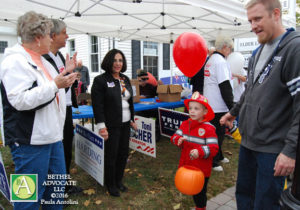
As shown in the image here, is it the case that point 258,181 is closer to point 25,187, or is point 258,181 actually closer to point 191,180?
point 191,180

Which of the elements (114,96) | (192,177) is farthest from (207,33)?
(192,177)

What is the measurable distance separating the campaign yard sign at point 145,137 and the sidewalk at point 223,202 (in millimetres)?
1214

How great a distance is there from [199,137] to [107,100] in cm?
122

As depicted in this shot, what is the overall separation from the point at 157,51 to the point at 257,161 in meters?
11.8

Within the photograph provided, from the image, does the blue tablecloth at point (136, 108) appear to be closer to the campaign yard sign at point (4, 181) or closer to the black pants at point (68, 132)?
the black pants at point (68, 132)

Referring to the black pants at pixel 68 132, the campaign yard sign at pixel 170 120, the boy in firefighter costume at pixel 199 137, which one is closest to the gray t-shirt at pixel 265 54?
the boy in firefighter costume at pixel 199 137

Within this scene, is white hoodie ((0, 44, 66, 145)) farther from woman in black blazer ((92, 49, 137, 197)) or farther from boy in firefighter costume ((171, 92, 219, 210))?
boy in firefighter costume ((171, 92, 219, 210))

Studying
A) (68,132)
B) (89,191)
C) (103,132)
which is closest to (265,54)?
(103,132)

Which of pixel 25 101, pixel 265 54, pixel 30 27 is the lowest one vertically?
pixel 25 101

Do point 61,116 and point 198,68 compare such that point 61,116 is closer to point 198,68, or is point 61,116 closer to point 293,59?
point 293,59

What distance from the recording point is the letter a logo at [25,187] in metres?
1.69

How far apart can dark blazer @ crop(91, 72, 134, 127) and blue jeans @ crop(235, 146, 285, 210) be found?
156cm

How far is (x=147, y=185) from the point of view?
131 inches

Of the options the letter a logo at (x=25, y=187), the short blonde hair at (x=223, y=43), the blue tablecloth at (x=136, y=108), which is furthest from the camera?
the blue tablecloth at (x=136, y=108)
